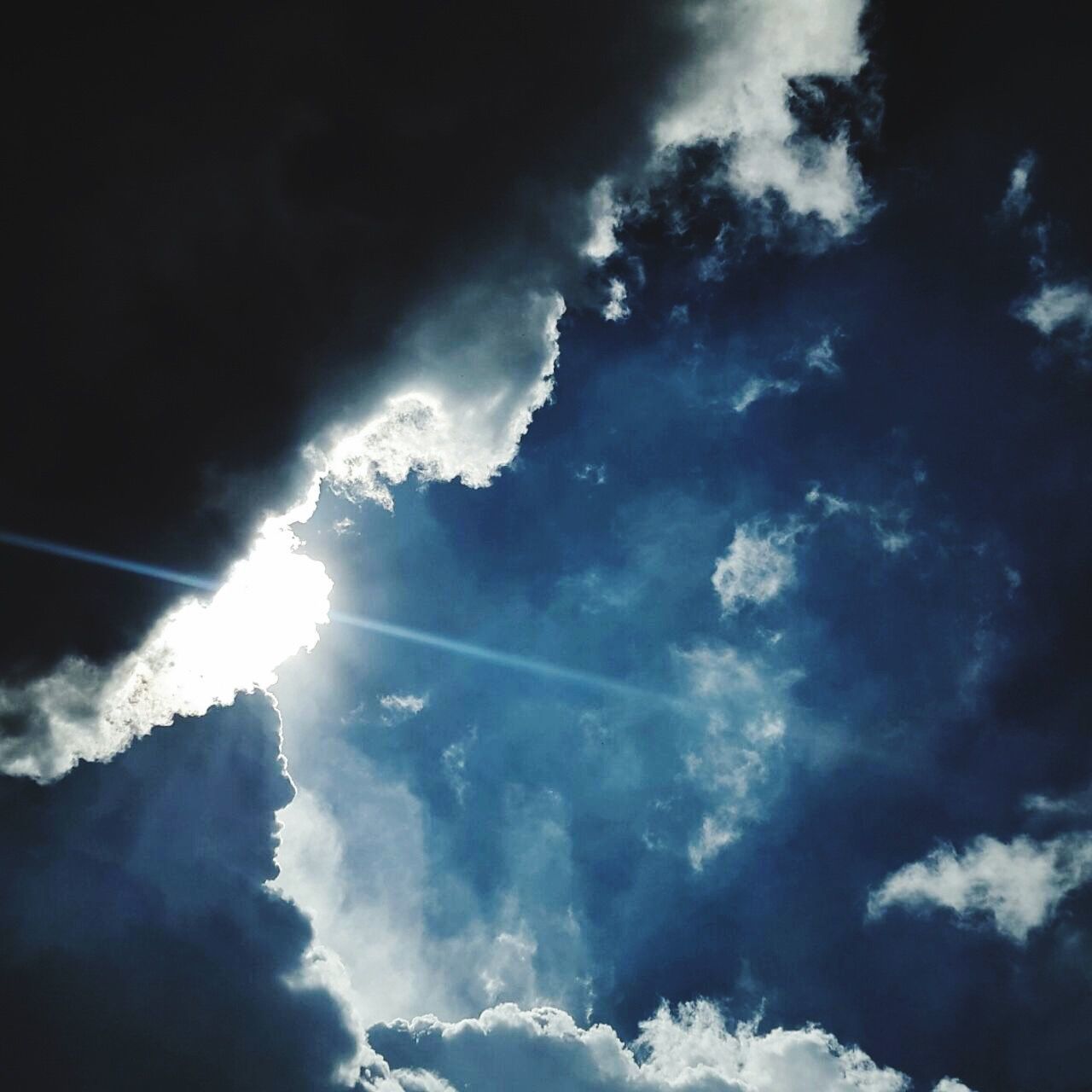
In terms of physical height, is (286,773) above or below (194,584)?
below

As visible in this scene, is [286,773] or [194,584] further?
[286,773]

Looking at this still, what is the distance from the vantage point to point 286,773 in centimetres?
6350

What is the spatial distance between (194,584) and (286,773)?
1733 cm

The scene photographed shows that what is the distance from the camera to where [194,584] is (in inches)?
2324
